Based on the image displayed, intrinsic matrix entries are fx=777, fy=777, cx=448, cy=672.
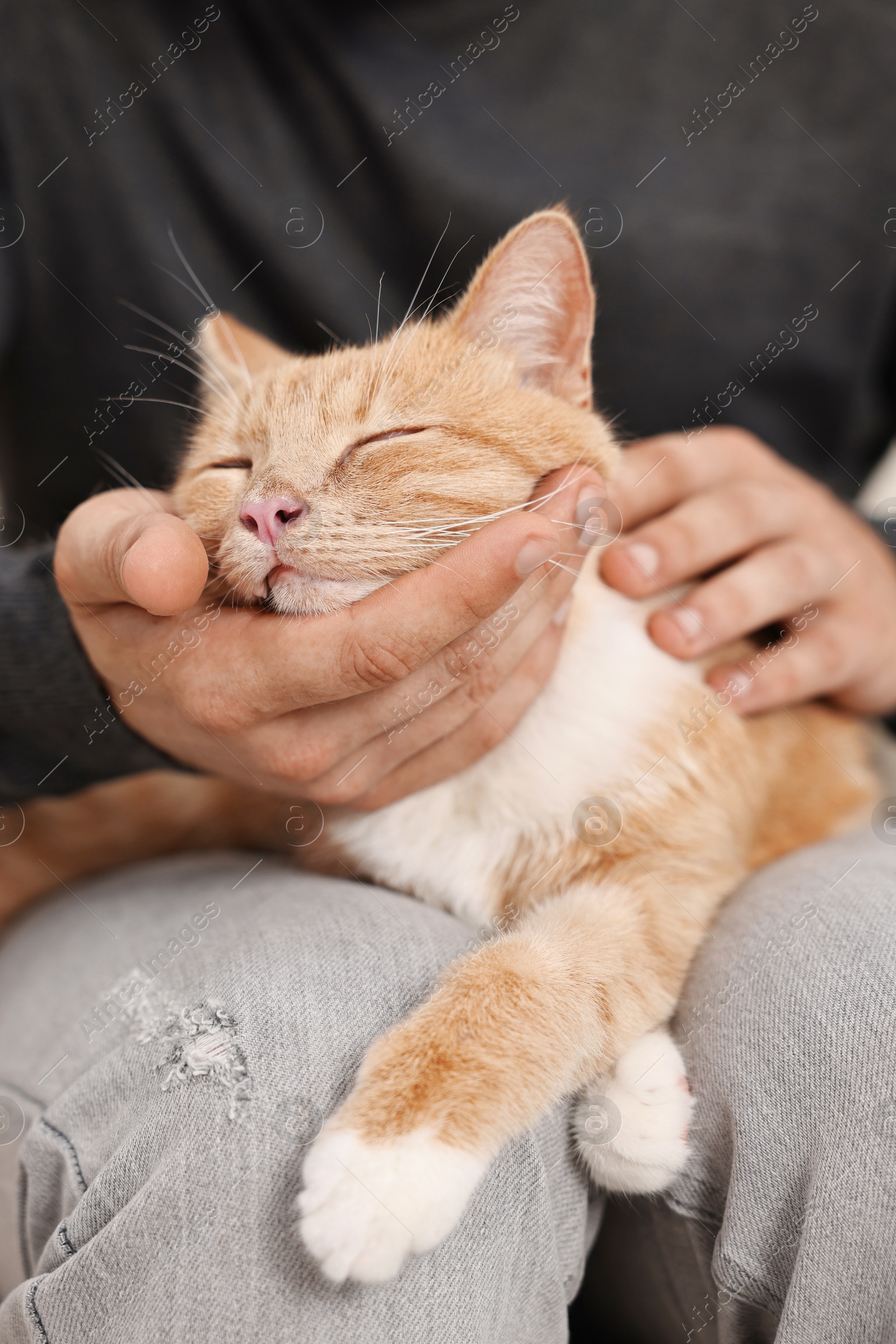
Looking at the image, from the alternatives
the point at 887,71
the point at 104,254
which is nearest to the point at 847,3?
the point at 887,71

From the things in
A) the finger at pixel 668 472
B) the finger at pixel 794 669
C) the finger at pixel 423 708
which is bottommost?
the finger at pixel 794 669

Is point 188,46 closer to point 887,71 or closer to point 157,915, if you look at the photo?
point 887,71

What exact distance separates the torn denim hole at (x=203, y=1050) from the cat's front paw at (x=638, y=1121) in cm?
50

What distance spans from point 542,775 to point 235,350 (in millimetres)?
1051

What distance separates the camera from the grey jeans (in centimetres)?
88

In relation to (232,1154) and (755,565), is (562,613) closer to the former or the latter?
(755,565)

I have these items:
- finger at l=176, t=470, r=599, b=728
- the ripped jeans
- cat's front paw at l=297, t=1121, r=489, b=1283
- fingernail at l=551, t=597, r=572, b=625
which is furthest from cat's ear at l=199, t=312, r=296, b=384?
cat's front paw at l=297, t=1121, r=489, b=1283

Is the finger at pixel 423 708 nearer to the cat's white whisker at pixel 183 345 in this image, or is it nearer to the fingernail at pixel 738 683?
the fingernail at pixel 738 683

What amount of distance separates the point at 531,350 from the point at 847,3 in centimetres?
136

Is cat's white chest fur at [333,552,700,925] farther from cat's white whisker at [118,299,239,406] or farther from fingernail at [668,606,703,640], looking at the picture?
cat's white whisker at [118,299,239,406]

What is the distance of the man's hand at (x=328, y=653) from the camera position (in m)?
1.10

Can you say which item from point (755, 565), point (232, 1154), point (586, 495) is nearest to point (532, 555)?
point (586, 495)

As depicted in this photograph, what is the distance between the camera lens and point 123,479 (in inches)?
75.0

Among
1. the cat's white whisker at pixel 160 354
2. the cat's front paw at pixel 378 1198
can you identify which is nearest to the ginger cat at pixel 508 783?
the cat's front paw at pixel 378 1198
